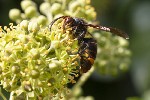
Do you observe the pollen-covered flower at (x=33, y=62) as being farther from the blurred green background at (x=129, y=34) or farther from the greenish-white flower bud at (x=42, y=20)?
the blurred green background at (x=129, y=34)

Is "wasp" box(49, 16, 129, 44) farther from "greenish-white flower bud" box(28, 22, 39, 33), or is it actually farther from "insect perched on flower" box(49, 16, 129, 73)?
"greenish-white flower bud" box(28, 22, 39, 33)

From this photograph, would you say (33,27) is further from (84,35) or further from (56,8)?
(56,8)

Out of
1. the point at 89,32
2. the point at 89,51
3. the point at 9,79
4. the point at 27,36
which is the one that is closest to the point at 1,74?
the point at 9,79

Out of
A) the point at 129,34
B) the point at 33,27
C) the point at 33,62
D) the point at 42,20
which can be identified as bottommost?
the point at 33,62

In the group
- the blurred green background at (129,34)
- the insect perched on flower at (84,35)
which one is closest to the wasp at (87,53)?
the insect perched on flower at (84,35)

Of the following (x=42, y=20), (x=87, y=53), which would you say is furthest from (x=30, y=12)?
(x=87, y=53)

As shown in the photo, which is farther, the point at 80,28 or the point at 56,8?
the point at 56,8

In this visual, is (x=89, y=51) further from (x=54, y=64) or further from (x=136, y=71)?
(x=136, y=71)

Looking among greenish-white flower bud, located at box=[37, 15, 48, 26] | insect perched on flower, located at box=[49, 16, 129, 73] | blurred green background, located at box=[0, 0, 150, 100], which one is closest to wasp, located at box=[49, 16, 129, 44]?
insect perched on flower, located at box=[49, 16, 129, 73]
